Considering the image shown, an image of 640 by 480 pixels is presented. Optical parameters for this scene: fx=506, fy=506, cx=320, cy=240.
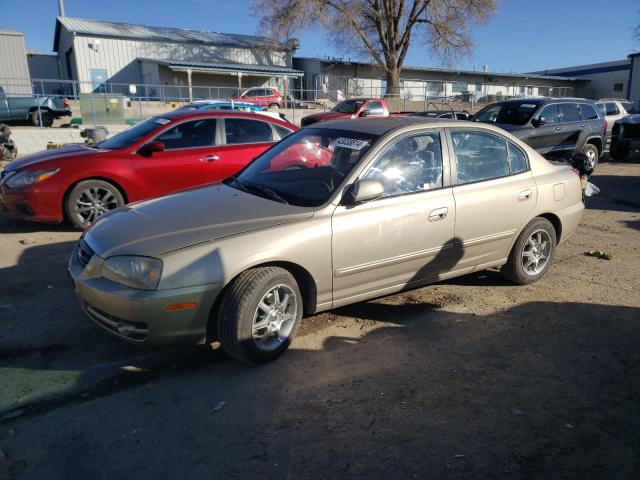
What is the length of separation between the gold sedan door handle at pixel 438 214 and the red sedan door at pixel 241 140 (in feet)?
12.1

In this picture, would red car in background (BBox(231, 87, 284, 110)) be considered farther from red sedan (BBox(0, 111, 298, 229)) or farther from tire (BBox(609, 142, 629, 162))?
red sedan (BBox(0, 111, 298, 229))

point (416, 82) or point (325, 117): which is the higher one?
point (416, 82)

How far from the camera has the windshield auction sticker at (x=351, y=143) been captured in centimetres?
402

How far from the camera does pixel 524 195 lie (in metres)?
4.68

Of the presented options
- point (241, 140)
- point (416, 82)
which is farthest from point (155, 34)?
point (241, 140)

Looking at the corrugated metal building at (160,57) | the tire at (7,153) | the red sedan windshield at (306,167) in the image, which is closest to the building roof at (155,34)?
the corrugated metal building at (160,57)

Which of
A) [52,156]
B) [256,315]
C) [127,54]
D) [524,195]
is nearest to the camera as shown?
[256,315]

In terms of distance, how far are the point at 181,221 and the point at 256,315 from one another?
0.84 metres

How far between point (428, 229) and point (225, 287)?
172 cm

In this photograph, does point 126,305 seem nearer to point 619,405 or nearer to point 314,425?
point 314,425

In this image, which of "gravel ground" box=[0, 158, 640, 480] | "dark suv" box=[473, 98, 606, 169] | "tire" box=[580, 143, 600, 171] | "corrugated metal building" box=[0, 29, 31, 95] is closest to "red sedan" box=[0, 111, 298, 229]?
"gravel ground" box=[0, 158, 640, 480]

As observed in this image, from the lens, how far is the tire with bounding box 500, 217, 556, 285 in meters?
4.80

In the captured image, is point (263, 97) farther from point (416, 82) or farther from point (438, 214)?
point (438, 214)

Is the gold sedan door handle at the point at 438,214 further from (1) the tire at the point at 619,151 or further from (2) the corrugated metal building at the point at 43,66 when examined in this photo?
(2) the corrugated metal building at the point at 43,66
